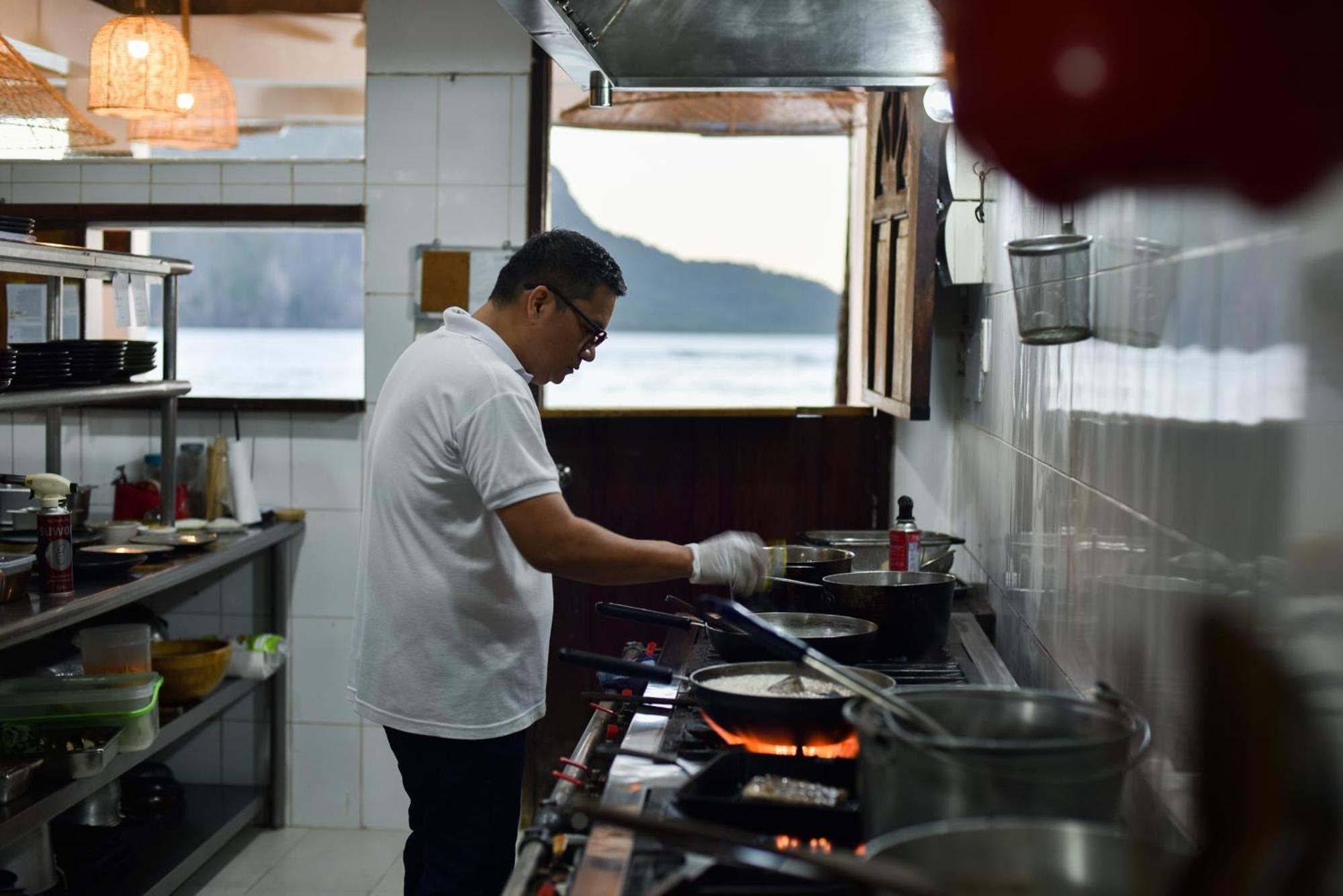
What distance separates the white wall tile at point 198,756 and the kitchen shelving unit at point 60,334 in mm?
869

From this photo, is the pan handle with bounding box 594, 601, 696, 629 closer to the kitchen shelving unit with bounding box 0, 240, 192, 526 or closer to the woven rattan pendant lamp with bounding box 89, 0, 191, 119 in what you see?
the kitchen shelving unit with bounding box 0, 240, 192, 526

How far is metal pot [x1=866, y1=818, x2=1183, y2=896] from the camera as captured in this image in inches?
38.8

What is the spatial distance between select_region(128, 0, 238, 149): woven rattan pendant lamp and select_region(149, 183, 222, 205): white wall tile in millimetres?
130

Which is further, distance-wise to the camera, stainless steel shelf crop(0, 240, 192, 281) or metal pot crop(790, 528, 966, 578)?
stainless steel shelf crop(0, 240, 192, 281)

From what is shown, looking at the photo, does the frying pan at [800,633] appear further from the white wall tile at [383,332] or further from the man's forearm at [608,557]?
the white wall tile at [383,332]

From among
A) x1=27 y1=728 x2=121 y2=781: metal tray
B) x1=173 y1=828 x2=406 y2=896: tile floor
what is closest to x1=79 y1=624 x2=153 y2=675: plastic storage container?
x1=27 y1=728 x2=121 y2=781: metal tray

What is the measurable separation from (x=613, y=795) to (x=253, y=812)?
3.00 meters

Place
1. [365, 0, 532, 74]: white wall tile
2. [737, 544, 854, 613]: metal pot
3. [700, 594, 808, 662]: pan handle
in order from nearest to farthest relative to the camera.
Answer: [700, 594, 808, 662]: pan handle < [737, 544, 854, 613]: metal pot < [365, 0, 532, 74]: white wall tile

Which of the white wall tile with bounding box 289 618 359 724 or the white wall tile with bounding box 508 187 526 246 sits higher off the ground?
the white wall tile with bounding box 508 187 526 246

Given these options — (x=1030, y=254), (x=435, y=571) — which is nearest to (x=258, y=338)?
(x=435, y=571)

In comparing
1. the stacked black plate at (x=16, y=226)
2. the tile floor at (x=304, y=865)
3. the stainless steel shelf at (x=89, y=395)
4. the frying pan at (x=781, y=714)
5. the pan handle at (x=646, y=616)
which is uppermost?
the stacked black plate at (x=16, y=226)

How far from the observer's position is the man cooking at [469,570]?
221cm

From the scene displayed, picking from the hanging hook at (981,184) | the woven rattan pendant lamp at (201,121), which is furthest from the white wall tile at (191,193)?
the hanging hook at (981,184)

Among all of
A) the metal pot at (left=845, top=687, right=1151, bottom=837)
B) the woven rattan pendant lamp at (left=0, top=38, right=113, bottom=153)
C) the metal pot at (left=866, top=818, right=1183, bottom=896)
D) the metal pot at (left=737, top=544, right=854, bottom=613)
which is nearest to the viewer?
the metal pot at (left=866, top=818, right=1183, bottom=896)
